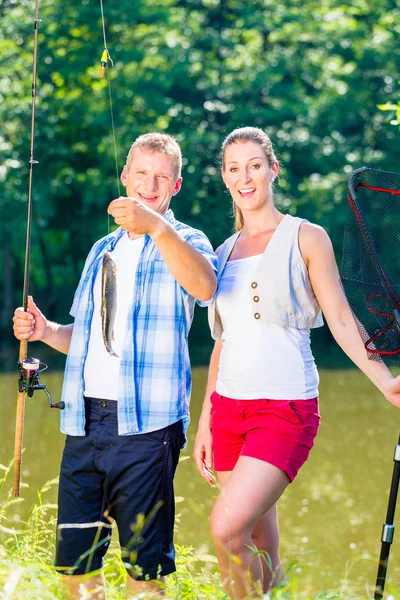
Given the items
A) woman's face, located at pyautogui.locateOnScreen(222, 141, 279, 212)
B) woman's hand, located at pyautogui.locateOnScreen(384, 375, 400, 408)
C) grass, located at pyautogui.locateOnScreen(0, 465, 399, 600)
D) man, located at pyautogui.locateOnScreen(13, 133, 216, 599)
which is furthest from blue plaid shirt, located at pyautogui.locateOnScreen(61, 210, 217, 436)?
woman's hand, located at pyautogui.locateOnScreen(384, 375, 400, 408)

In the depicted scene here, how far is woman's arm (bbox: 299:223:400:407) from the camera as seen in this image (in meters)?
3.47

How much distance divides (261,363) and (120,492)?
67 centimetres

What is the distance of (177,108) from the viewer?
2464 cm

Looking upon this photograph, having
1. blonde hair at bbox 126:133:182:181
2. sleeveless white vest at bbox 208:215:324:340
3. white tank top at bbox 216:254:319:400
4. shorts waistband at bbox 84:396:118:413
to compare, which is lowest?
shorts waistband at bbox 84:396:118:413

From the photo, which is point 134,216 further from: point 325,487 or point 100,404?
point 325,487

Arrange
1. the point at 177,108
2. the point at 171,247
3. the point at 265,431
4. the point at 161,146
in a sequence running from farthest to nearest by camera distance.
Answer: the point at 177,108 < the point at 161,146 < the point at 265,431 < the point at 171,247

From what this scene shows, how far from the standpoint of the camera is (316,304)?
3.58 metres

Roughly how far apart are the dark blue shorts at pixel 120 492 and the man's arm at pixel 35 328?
448 mm

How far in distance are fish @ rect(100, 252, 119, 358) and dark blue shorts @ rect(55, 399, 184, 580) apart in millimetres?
230

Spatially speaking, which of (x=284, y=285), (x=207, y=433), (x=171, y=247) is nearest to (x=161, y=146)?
(x=171, y=247)

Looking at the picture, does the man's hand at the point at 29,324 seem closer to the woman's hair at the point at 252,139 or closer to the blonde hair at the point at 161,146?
the blonde hair at the point at 161,146

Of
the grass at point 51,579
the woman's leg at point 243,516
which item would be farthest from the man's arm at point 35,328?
the woman's leg at point 243,516

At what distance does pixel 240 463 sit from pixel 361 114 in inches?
907

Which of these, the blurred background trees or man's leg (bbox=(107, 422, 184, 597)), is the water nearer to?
man's leg (bbox=(107, 422, 184, 597))
